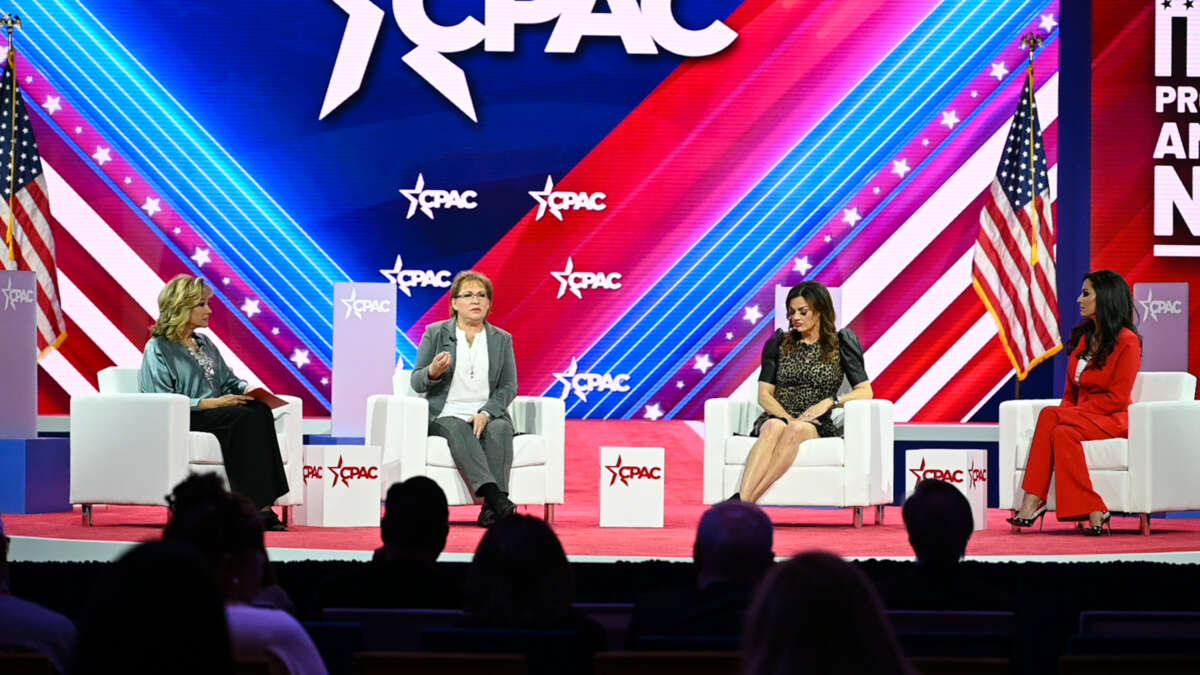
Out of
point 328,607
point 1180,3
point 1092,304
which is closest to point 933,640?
point 328,607

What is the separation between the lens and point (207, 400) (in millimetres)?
6488

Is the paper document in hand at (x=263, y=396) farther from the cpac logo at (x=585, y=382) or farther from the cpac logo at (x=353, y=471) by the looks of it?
the cpac logo at (x=585, y=382)

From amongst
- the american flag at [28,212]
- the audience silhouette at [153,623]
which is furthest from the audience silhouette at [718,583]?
the american flag at [28,212]

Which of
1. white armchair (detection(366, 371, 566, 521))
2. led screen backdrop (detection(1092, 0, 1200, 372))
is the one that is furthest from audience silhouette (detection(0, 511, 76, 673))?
led screen backdrop (detection(1092, 0, 1200, 372))

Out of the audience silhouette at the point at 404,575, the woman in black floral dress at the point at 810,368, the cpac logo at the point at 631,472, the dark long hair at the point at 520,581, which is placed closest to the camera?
the dark long hair at the point at 520,581

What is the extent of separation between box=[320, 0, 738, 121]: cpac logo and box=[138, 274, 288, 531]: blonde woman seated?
271cm

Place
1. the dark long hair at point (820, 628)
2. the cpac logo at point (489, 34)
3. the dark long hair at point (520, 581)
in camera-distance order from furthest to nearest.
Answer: the cpac logo at point (489, 34) < the dark long hair at point (520, 581) < the dark long hair at point (820, 628)

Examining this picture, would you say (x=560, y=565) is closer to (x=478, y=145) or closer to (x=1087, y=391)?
(x=1087, y=391)

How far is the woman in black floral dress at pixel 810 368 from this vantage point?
6988 millimetres

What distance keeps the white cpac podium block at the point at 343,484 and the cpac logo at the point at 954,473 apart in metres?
2.36

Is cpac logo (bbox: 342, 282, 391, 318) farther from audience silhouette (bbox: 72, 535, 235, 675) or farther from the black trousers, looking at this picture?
audience silhouette (bbox: 72, 535, 235, 675)

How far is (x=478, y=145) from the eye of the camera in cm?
896

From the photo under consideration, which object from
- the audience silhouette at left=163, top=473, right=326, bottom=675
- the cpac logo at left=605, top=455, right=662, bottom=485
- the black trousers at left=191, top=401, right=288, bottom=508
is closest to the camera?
the audience silhouette at left=163, top=473, right=326, bottom=675

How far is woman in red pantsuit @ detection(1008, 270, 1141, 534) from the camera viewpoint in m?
6.53
